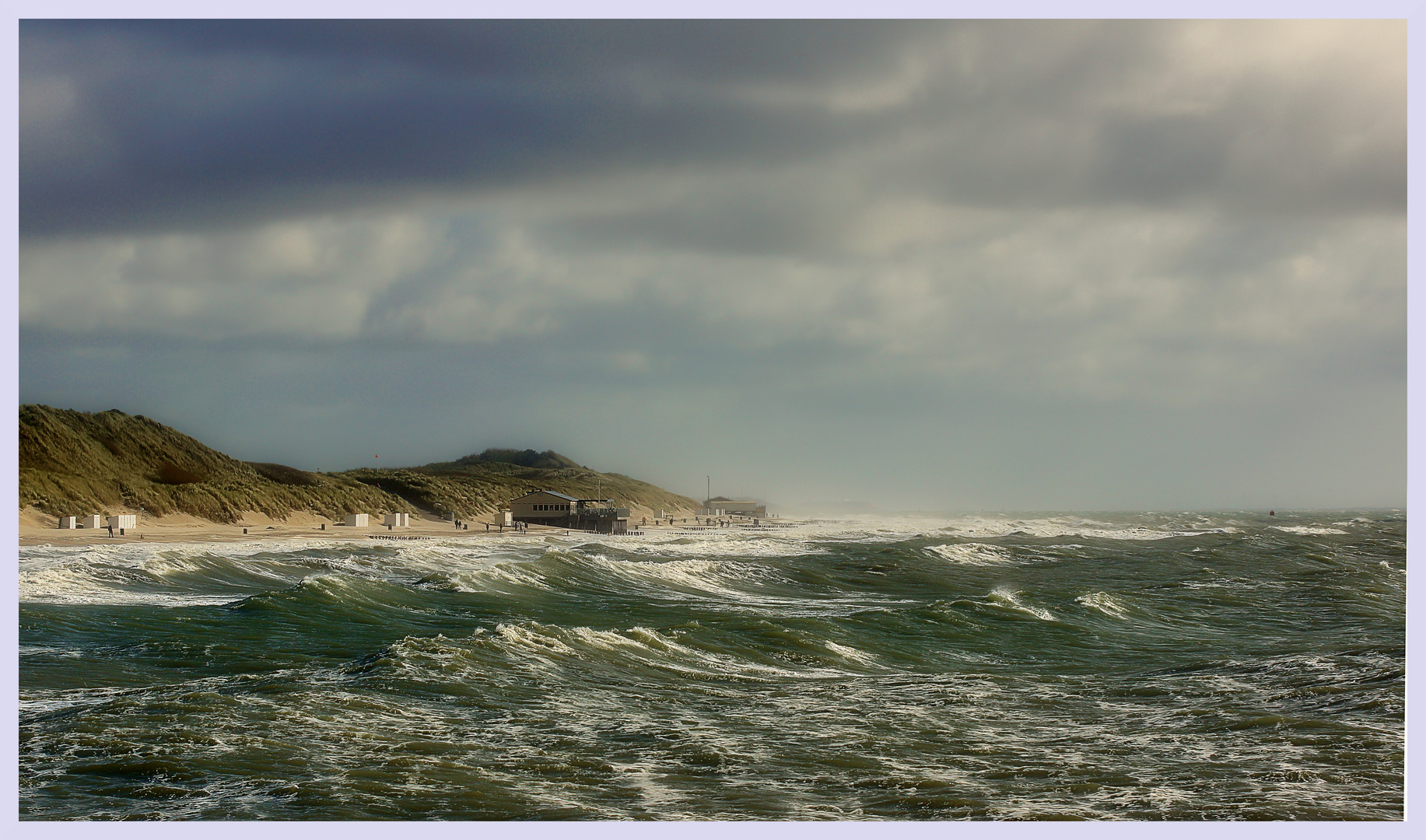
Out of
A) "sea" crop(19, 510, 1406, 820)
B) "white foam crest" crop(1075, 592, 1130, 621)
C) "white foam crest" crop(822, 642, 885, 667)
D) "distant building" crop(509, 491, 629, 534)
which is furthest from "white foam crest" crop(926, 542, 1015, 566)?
"distant building" crop(509, 491, 629, 534)

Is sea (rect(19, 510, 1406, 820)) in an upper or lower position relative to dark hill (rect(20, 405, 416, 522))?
lower

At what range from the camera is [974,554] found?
5372cm

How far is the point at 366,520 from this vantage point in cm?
7675

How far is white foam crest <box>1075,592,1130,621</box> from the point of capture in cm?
2709

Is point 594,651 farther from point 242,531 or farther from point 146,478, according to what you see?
point 146,478

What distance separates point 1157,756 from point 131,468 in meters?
91.6

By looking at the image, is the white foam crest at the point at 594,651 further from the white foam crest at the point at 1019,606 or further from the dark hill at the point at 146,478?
the dark hill at the point at 146,478

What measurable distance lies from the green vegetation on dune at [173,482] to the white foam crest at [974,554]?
51.4m

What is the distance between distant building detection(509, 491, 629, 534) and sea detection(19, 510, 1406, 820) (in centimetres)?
5232

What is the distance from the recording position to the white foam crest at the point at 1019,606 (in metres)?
26.0

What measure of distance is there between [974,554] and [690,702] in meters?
41.3

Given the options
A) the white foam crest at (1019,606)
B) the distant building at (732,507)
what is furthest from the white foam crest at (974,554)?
the distant building at (732,507)

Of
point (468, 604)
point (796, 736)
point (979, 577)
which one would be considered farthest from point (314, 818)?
point (979, 577)

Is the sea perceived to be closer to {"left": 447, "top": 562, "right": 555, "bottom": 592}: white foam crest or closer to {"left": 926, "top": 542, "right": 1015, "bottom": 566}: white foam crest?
{"left": 447, "top": 562, "right": 555, "bottom": 592}: white foam crest
